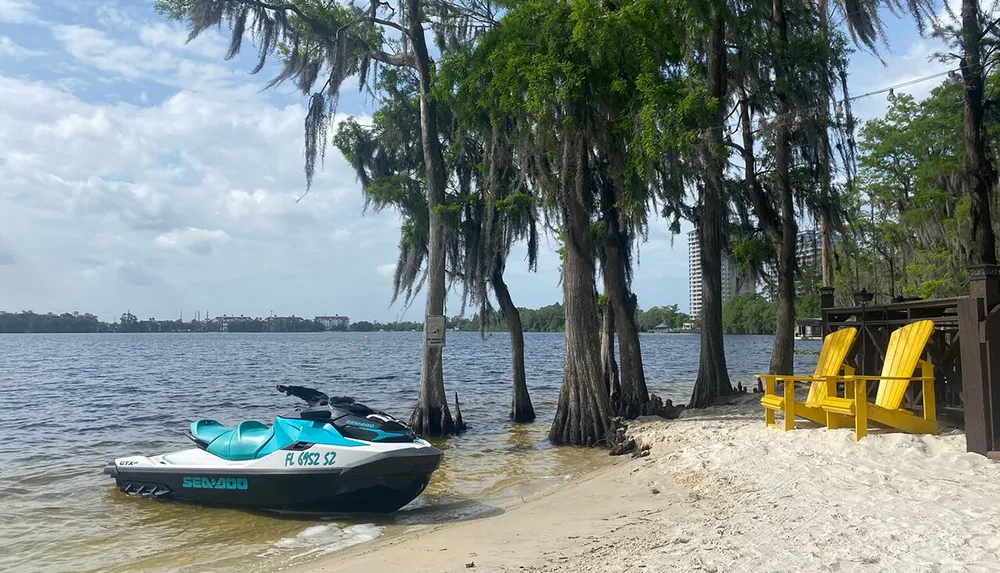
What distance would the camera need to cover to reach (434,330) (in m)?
14.1

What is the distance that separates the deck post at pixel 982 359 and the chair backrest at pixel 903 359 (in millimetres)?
874

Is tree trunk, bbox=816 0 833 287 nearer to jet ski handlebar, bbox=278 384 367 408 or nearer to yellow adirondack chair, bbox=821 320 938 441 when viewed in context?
yellow adirondack chair, bbox=821 320 938 441

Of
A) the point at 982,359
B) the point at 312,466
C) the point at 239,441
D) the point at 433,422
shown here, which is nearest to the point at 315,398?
the point at 239,441

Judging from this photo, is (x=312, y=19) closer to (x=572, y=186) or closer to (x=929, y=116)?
(x=572, y=186)

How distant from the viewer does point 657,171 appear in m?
12.5

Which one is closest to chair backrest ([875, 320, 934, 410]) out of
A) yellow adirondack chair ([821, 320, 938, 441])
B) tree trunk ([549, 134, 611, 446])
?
yellow adirondack chair ([821, 320, 938, 441])

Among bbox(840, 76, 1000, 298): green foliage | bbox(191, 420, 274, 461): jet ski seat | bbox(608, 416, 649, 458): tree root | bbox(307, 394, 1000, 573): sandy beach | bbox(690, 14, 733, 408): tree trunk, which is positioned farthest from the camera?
bbox(840, 76, 1000, 298): green foliage

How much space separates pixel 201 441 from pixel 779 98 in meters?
12.7

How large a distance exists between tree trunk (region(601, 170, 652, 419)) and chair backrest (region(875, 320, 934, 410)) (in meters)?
6.07

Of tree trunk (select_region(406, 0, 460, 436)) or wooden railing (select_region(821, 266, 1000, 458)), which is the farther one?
tree trunk (select_region(406, 0, 460, 436))

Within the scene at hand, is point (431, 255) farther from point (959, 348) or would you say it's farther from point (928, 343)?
point (959, 348)

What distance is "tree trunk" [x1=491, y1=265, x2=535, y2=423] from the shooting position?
642 inches

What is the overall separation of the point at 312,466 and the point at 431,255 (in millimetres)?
7268

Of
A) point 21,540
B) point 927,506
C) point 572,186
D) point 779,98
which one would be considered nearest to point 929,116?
point 779,98
